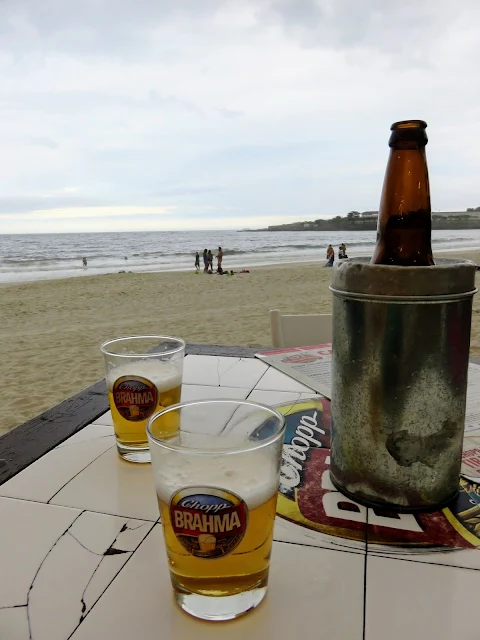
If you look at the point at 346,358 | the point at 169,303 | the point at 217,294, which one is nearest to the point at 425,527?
the point at 346,358

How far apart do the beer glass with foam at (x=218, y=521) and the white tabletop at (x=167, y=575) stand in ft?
0.07

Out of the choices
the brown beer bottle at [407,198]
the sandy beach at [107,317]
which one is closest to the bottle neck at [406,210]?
the brown beer bottle at [407,198]

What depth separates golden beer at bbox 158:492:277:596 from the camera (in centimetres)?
46

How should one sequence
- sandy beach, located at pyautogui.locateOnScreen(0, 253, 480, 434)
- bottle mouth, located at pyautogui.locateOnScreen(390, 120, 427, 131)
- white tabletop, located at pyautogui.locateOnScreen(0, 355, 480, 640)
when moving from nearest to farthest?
white tabletop, located at pyautogui.locateOnScreen(0, 355, 480, 640)
bottle mouth, located at pyautogui.locateOnScreen(390, 120, 427, 131)
sandy beach, located at pyautogui.locateOnScreen(0, 253, 480, 434)

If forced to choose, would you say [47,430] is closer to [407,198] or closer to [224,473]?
[224,473]

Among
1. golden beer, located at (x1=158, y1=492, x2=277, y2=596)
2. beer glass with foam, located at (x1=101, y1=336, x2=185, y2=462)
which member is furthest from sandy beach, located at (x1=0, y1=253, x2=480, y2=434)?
golden beer, located at (x1=158, y1=492, x2=277, y2=596)

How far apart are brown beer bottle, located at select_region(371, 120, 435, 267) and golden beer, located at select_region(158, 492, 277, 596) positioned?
0.38m

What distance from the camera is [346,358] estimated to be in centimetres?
62

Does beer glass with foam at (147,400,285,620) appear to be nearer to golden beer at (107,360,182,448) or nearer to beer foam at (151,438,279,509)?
beer foam at (151,438,279,509)

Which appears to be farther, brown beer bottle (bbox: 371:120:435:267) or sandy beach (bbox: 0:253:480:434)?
sandy beach (bbox: 0:253:480:434)

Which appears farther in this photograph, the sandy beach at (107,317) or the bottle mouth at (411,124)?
the sandy beach at (107,317)

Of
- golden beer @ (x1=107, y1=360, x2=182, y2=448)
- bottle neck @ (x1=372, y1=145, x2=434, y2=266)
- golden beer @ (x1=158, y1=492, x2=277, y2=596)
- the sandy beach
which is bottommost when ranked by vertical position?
the sandy beach

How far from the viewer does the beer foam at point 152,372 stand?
0.78m

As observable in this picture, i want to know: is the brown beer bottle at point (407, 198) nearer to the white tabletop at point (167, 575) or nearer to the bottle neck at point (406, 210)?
the bottle neck at point (406, 210)
